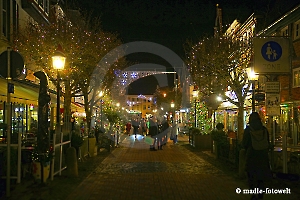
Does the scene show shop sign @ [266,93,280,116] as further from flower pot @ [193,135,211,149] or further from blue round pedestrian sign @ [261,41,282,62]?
flower pot @ [193,135,211,149]

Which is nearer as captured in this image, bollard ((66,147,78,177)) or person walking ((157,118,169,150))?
bollard ((66,147,78,177))

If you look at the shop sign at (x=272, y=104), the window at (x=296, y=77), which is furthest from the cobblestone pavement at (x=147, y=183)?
the window at (x=296, y=77)

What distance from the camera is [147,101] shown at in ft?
550

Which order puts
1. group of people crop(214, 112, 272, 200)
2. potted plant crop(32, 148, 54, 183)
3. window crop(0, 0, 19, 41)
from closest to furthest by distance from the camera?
group of people crop(214, 112, 272, 200)
potted plant crop(32, 148, 54, 183)
window crop(0, 0, 19, 41)

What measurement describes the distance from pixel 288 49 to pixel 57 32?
12.2 m

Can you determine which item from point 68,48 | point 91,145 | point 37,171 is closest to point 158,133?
point 91,145

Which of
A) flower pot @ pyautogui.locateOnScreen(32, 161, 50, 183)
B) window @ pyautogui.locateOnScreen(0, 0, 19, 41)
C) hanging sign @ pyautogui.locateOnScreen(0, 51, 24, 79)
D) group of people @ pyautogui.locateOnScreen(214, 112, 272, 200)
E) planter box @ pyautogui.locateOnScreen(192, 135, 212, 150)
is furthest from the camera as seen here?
planter box @ pyautogui.locateOnScreen(192, 135, 212, 150)

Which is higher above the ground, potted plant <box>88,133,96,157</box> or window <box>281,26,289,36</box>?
window <box>281,26,289,36</box>

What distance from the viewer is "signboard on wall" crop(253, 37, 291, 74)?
11281 mm

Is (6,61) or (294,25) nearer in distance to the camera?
(6,61)

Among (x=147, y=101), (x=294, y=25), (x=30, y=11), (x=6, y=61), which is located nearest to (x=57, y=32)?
(x=30, y=11)

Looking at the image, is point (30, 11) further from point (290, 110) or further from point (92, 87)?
point (290, 110)

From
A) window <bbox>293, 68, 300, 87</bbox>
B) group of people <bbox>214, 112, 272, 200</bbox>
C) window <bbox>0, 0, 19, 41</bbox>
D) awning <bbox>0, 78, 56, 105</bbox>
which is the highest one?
window <bbox>0, 0, 19, 41</bbox>

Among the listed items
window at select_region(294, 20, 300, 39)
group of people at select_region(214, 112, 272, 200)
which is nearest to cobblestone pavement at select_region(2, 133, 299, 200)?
group of people at select_region(214, 112, 272, 200)
